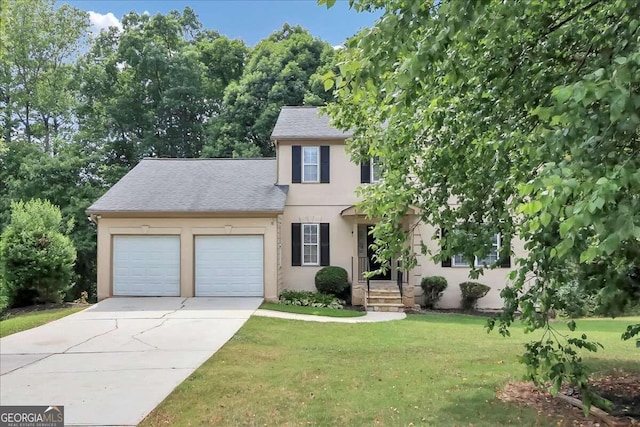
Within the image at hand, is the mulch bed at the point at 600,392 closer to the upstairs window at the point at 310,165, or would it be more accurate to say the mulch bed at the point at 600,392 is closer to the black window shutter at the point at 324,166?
the black window shutter at the point at 324,166

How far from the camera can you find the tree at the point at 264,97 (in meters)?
27.5

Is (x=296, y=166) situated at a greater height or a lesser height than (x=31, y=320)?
greater

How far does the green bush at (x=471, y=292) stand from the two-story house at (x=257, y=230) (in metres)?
0.36

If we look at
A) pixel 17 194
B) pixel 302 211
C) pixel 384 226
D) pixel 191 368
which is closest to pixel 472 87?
pixel 384 226

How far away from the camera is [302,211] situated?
→ 644 inches

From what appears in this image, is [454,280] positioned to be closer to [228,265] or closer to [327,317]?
[327,317]

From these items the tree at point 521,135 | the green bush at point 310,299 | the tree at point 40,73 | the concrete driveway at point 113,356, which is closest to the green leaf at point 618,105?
the tree at point 521,135

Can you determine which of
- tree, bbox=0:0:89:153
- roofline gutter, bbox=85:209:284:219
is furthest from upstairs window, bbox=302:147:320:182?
tree, bbox=0:0:89:153

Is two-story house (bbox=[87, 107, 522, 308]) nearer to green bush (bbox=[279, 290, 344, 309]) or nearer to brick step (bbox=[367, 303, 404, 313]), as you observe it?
brick step (bbox=[367, 303, 404, 313])

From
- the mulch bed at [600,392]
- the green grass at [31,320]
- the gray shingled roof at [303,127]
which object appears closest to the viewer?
the mulch bed at [600,392]

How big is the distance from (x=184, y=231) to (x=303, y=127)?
576 centimetres

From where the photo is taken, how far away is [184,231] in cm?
1511

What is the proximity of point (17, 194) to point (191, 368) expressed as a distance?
2231cm

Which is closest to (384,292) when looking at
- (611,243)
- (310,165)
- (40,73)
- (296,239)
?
(296,239)
